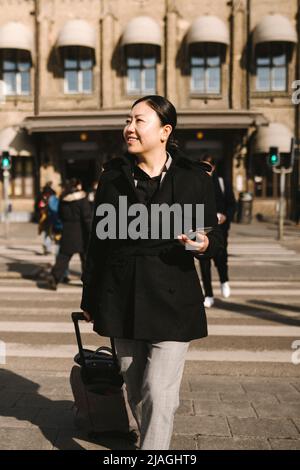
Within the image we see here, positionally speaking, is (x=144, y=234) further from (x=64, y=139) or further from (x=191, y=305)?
(x=64, y=139)

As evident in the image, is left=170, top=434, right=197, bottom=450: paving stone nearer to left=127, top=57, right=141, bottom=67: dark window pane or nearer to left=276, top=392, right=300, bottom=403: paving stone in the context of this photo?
left=276, top=392, right=300, bottom=403: paving stone

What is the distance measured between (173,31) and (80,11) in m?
4.10

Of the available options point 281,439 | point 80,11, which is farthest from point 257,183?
point 281,439

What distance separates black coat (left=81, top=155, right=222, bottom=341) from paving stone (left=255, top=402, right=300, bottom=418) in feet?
4.46

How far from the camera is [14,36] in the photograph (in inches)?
941

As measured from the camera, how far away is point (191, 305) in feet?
9.75

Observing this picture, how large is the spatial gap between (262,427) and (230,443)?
1.18 feet

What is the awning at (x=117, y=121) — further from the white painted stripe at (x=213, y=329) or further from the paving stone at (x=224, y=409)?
the paving stone at (x=224, y=409)

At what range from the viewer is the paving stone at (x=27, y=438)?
3.45 meters

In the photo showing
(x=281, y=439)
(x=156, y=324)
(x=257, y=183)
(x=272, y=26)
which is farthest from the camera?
(x=257, y=183)

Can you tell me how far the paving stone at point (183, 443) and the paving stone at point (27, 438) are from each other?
0.74 m

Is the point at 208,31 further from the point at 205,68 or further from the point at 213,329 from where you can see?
the point at 213,329

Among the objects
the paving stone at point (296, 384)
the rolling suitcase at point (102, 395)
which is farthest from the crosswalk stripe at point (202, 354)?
the rolling suitcase at point (102, 395)

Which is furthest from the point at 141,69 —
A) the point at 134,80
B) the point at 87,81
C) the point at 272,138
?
the point at 272,138
